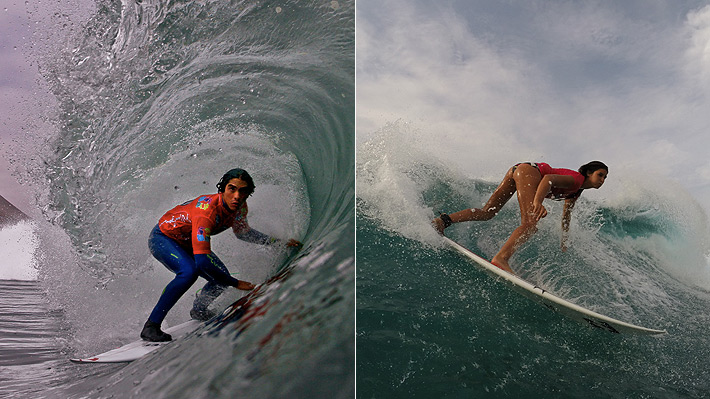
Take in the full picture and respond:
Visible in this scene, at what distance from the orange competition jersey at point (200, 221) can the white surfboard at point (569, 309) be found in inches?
40.3

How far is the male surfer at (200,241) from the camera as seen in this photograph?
1056 millimetres

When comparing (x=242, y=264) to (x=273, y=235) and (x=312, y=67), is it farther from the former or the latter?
(x=312, y=67)

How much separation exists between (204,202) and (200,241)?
12 centimetres

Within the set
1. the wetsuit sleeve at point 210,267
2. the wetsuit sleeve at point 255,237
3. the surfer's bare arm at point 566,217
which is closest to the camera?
the wetsuit sleeve at point 210,267

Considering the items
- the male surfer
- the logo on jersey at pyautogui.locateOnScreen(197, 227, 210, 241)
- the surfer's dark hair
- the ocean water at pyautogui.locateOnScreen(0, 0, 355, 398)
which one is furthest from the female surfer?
the logo on jersey at pyautogui.locateOnScreen(197, 227, 210, 241)

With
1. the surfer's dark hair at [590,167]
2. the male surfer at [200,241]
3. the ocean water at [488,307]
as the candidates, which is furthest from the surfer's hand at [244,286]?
the surfer's dark hair at [590,167]

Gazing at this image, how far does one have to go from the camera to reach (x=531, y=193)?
178 cm

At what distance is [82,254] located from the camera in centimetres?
142

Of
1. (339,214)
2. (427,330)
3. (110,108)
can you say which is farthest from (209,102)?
(427,330)

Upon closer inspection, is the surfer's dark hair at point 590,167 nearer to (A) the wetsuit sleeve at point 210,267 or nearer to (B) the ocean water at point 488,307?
(B) the ocean water at point 488,307

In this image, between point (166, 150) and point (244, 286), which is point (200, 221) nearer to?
point (244, 286)

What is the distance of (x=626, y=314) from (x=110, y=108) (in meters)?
2.41

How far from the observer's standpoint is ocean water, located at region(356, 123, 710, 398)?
128cm

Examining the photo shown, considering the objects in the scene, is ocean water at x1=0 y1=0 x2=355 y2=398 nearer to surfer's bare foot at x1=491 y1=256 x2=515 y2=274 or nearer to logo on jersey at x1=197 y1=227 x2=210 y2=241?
logo on jersey at x1=197 y1=227 x2=210 y2=241
